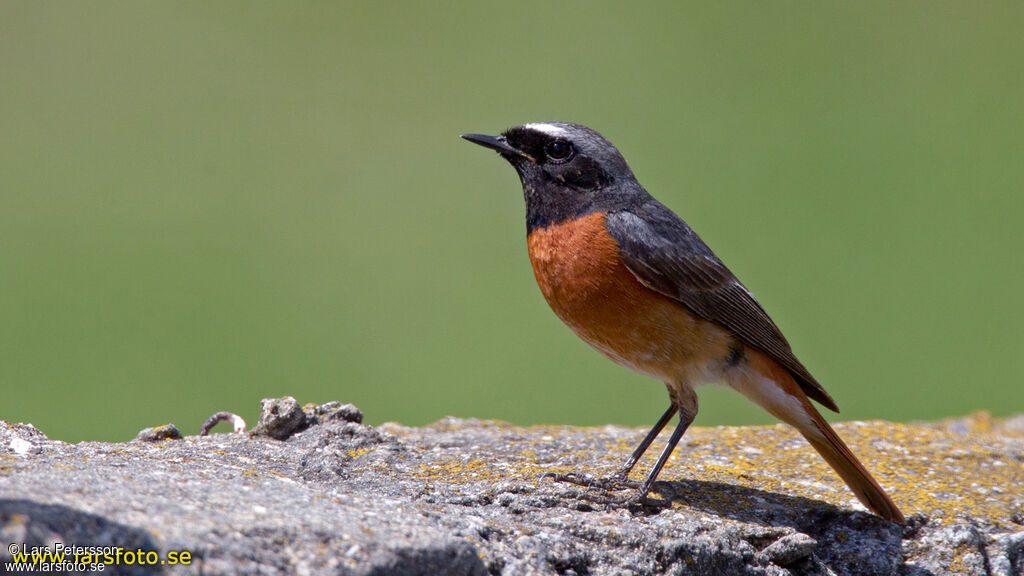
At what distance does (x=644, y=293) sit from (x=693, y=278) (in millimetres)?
307

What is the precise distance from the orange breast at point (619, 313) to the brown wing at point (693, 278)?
0.16 ft

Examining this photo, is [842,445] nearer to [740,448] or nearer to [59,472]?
[740,448]

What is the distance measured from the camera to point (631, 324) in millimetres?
4312

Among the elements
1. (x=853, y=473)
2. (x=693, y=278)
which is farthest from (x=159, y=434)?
(x=853, y=473)

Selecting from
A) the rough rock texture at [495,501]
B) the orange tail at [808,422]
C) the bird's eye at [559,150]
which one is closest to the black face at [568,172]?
the bird's eye at [559,150]

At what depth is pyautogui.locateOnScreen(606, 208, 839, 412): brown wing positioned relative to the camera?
14.6 feet

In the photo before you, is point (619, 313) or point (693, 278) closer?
point (619, 313)

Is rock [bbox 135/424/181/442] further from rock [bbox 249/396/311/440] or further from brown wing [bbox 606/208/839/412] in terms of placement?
brown wing [bbox 606/208/839/412]

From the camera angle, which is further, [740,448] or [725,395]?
[725,395]

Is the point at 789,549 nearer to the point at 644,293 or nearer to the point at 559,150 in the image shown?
the point at 644,293

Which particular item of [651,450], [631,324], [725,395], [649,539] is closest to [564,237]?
[631,324]

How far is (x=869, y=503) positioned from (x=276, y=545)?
2.54 m

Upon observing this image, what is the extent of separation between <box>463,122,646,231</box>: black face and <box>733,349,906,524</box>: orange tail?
40.7 inches

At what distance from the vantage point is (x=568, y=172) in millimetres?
4797
